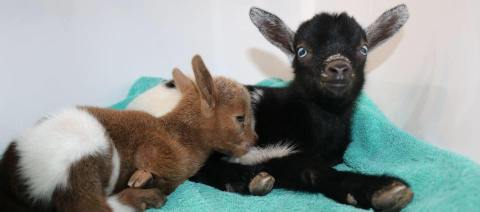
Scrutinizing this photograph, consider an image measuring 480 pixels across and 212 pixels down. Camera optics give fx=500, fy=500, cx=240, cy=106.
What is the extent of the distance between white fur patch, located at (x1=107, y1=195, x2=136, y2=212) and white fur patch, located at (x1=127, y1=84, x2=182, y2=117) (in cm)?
62

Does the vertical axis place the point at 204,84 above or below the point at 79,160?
above

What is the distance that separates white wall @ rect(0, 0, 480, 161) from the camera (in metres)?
2.40

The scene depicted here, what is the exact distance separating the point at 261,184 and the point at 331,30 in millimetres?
830

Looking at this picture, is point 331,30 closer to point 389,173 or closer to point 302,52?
point 302,52

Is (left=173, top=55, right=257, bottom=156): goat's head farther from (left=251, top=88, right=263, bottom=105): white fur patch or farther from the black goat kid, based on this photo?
(left=251, top=88, right=263, bottom=105): white fur patch

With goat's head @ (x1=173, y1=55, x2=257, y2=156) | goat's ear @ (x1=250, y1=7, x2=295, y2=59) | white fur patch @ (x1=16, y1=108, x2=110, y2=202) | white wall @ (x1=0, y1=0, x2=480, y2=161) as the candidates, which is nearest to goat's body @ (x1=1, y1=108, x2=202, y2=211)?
white fur patch @ (x1=16, y1=108, x2=110, y2=202)

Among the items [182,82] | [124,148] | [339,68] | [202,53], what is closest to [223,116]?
[182,82]

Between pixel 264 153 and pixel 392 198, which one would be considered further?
pixel 264 153

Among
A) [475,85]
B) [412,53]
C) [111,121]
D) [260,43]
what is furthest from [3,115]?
[475,85]

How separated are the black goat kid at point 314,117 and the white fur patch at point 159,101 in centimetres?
36

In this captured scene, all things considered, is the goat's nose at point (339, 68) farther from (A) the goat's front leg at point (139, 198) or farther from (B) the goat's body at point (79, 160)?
(A) the goat's front leg at point (139, 198)

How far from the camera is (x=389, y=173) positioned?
228cm

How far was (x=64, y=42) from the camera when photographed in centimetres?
326

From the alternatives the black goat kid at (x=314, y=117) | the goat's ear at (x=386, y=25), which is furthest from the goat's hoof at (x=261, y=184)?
the goat's ear at (x=386, y=25)
